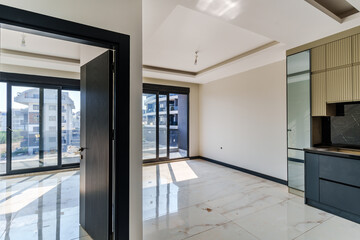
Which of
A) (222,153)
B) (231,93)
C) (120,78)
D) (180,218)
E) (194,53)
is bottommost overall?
(180,218)

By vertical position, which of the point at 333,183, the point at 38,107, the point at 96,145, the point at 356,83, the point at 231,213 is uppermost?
the point at 356,83

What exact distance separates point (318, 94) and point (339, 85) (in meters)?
0.32

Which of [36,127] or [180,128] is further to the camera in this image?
[180,128]

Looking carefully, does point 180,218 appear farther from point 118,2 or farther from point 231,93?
point 231,93

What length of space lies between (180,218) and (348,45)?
3.68m

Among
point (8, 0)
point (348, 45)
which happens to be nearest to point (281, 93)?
point (348, 45)

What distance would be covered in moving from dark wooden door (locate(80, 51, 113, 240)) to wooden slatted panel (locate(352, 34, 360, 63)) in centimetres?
346

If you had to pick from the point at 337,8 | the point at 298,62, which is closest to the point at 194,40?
the point at 298,62

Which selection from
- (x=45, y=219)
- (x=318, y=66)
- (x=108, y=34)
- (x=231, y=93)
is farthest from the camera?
(x=231, y=93)

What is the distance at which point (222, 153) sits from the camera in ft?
19.2

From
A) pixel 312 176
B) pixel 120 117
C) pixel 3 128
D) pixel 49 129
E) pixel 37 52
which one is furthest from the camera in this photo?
pixel 49 129

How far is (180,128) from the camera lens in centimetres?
683

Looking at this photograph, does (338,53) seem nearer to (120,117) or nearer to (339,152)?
(339,152)

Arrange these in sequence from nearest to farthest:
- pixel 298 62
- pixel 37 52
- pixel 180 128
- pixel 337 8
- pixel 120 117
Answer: pixel 120 117 → pixel 337 8 → pixel 298 62 → pixel 37 52 → pixel 180 128
